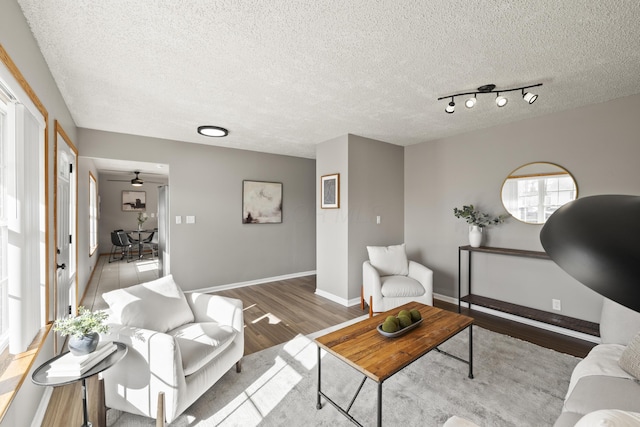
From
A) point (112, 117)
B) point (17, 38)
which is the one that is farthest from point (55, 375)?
point (112, 117)

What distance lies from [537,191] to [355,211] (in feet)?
7.18

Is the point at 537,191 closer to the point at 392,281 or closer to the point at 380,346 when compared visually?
the point at 392,281

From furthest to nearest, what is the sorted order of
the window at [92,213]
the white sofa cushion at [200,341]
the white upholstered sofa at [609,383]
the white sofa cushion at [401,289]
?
1. the window at [92,213]
2. the white sofa cushion at [401,289]
3. the white sofa cushion at [200,341]
4. the white upholstered sofa at [609,383]

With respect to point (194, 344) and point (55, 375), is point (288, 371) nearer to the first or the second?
point (194, 344)

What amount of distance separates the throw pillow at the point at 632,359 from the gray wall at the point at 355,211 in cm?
275

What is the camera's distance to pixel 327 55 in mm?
2023

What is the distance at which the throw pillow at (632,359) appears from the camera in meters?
1.63

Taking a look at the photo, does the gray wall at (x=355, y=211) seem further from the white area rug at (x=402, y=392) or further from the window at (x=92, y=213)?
the window at (x=92, y=213)

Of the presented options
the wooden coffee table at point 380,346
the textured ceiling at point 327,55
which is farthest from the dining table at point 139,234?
the wooden coffee table at point 380,346

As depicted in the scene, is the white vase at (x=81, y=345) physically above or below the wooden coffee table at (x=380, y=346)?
above

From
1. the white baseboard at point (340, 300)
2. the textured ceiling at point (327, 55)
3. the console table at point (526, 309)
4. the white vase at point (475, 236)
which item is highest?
the textured ceiling at point (327, 55)

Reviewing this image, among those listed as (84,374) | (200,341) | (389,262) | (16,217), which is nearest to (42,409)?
(84,374)

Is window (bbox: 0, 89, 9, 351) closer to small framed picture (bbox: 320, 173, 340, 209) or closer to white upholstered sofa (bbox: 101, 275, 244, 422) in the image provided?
white upholstered sofa (bbox: 101, 275, 244, 422)

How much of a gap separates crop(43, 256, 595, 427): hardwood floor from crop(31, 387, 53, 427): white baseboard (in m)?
0.03
